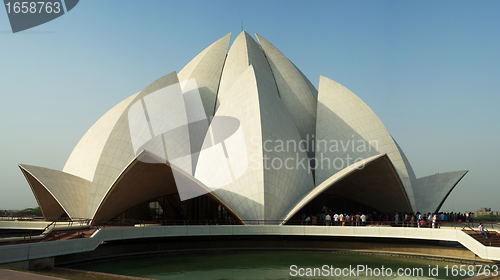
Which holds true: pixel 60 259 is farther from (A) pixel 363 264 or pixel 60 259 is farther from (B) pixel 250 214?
(A) pixel 363 264

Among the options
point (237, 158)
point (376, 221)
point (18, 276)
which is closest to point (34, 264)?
point (18, 276)

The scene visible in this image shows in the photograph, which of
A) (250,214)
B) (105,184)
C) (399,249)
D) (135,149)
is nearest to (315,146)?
(250,214)

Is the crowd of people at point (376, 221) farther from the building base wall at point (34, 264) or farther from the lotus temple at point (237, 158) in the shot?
the building base wall at point (34, 264)

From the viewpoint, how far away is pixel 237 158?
23266mm

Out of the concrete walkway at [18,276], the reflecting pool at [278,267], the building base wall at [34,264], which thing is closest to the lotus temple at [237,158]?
the reflecting pool at [278,267]

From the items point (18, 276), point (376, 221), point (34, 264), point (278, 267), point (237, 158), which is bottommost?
point (278, 267)

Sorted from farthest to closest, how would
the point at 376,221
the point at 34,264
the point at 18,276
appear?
the point at 376,221
the point at 34,264
the point at 18,276

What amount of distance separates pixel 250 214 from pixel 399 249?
8.19 m

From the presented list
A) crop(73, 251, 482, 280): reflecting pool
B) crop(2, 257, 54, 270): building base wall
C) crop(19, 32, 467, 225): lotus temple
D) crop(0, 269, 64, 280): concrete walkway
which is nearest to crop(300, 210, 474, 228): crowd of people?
crop(19, 32, 467, 225): lotus temple

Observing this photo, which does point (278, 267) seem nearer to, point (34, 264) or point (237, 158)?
point (34, 264)

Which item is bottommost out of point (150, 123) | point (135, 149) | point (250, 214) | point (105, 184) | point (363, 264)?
point (363, 264)

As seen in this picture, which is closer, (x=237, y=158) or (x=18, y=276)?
(x=18, y=276)

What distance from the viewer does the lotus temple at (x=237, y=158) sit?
73.1 feet

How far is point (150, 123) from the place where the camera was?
27.2 meters
